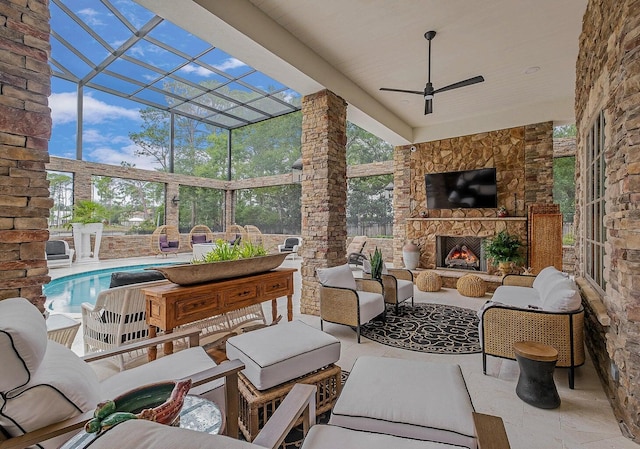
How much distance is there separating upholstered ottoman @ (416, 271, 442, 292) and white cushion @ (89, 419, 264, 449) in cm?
552

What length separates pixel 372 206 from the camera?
1005cm

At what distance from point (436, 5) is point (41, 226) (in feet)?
12.8

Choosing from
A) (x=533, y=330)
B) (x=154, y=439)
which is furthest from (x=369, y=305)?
(x=154, y=439)

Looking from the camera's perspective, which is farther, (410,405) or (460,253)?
(460,253)

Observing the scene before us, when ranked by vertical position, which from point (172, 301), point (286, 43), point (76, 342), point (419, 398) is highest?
point (286, 43)

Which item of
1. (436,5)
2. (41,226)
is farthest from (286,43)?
(41,226)

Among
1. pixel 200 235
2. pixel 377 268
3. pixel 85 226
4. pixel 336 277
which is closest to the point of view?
pixel 336 277

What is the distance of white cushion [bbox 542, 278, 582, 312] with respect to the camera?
8.02 feet

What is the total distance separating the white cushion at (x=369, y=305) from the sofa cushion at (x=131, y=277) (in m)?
2.04

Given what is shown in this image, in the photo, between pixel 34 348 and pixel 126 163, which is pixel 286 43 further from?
pixel 126 163

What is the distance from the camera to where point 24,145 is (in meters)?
1.74

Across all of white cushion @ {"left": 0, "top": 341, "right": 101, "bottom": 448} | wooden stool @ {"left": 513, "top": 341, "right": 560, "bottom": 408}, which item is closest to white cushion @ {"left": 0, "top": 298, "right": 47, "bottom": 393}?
white cushion @ {"left": 0, "top": 341, "right": 101, "bottom": 448}

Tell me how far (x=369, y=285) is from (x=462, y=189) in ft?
12.3

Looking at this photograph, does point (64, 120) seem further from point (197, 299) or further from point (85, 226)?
point (197, 299)
